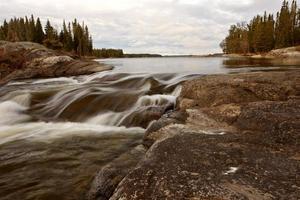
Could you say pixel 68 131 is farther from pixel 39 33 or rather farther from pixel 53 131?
pixel 39 33

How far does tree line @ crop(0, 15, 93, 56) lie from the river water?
6097 cm

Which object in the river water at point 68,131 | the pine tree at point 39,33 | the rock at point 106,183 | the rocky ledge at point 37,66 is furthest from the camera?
the pine tree at point 39,33

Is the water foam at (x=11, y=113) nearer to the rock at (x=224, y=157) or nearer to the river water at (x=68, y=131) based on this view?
the river water at (x=68, y=131)

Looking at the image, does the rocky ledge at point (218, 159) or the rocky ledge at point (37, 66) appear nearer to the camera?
the rocky ledge at point (218, 159)

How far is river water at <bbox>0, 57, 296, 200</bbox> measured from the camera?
7.64m

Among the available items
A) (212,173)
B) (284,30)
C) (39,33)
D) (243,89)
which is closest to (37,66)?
(243,89)

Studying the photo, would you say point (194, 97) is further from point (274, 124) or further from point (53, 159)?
point (53, 159)

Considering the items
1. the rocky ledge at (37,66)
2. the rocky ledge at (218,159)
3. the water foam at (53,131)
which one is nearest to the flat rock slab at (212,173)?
the rocky ledge at (218,159)

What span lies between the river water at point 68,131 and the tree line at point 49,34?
200 ft

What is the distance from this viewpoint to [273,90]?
9.73m

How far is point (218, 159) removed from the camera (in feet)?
16.0

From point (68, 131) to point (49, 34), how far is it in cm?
7405

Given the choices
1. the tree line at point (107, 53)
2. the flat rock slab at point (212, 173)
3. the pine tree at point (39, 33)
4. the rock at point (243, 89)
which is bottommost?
the flat rock slab at point (212, 173)

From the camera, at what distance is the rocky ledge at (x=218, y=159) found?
4.03m
